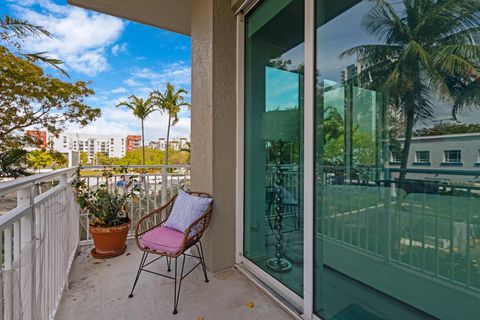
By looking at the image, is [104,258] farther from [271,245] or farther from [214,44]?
[214,44]

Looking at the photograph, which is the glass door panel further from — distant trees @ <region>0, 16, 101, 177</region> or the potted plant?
distant trees @ <region>0, 16, 101, 177</region>

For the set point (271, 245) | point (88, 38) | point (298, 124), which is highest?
point (88, 38)

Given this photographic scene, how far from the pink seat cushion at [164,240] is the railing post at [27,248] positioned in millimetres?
786

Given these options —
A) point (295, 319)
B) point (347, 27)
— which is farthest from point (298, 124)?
point (295, 319)

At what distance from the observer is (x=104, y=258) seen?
8.76ft

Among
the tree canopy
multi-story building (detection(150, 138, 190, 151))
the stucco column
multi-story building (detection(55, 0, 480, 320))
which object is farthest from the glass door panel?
multi-story building (detection(150, 138, 190, 151))

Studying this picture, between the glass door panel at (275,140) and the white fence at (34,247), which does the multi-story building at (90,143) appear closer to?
the white fence at (34,247)

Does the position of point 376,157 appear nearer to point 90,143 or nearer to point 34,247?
point 34,247

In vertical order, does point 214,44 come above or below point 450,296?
above

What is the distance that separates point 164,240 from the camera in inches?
77.9

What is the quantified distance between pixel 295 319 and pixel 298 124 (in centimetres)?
138

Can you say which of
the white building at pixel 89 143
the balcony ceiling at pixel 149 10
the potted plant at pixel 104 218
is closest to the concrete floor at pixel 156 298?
the potted plant at pixel 104 218

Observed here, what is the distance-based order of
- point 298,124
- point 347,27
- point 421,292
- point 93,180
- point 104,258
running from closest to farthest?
point 421,292 → point 347,27 → point 298,124 → point 104,258 → point 93,180

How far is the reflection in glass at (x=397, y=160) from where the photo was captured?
3.20 feet
